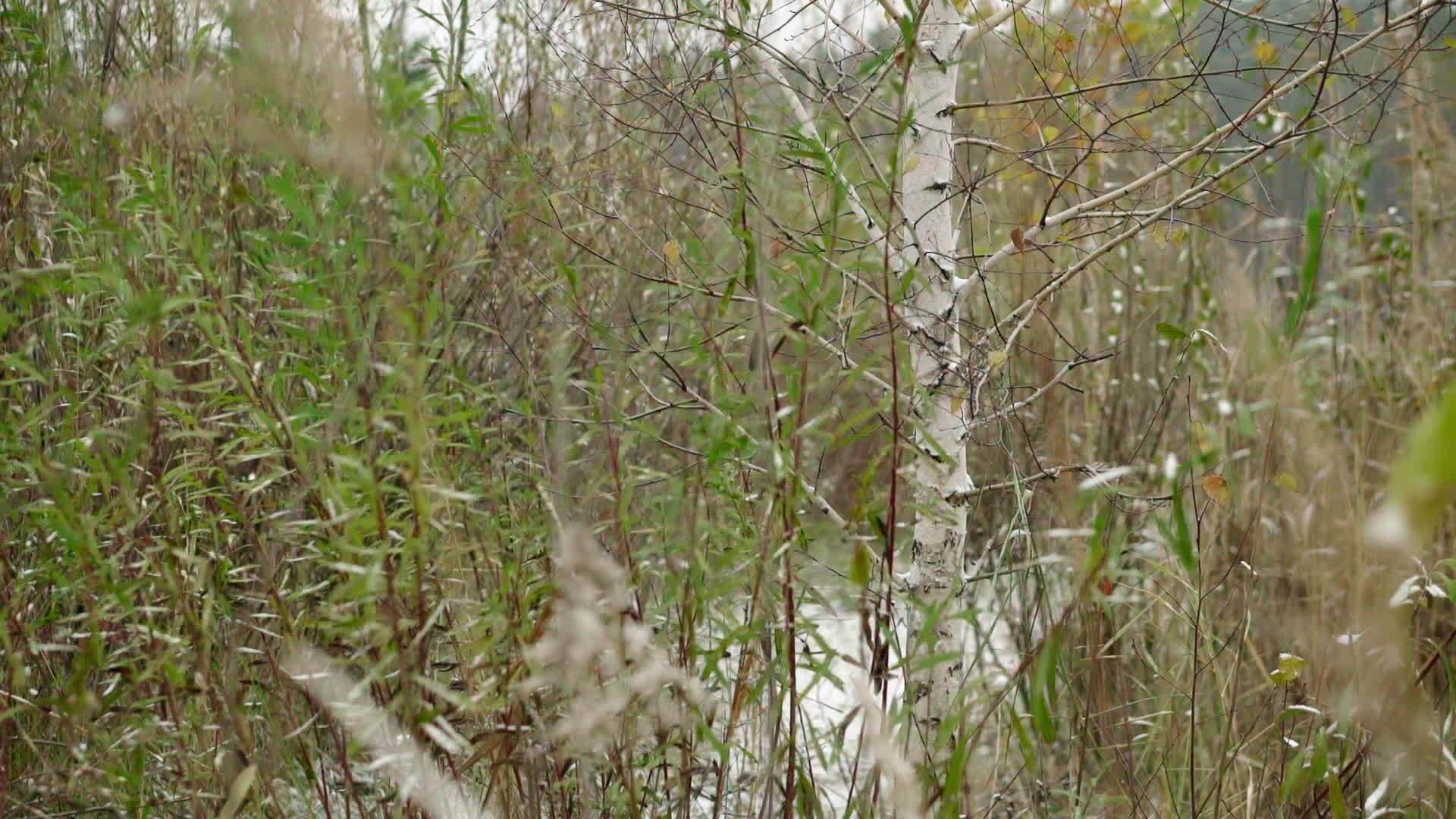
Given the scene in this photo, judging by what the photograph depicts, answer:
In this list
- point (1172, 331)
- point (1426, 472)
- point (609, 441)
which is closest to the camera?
point (1426, 472)

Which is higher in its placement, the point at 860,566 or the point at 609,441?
the point at 609,441

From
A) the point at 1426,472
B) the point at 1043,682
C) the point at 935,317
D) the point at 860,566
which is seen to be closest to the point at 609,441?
the point at 860,566

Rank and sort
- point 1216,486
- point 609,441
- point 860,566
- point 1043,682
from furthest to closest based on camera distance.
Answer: point 1216,486 < point 609,441 < point 860,566 < point 1043,682

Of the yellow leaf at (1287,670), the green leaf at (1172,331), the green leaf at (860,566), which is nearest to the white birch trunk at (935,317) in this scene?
the green leaf at (1172,331)

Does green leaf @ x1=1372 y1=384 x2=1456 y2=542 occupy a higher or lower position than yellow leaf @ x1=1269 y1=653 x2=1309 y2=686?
higher

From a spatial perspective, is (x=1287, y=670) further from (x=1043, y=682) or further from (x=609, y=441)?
(x=609, y=441)

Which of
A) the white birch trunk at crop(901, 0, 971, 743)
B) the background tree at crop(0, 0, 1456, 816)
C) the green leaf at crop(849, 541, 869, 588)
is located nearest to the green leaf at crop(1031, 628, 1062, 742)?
the background tree at crop(0, 0, 1456, 816)

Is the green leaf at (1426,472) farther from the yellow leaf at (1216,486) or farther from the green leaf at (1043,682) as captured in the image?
the yellow leaf at (1216,486)

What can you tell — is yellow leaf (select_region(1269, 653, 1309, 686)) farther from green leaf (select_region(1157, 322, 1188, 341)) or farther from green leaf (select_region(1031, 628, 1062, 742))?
green leaf (select_region(1031, 628, 1062, 742))

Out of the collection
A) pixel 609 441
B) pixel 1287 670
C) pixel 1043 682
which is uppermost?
pixel 609 441

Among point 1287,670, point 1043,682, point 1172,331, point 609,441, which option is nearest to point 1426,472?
point 1043,682

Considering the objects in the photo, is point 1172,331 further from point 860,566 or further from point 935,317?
point 860,566

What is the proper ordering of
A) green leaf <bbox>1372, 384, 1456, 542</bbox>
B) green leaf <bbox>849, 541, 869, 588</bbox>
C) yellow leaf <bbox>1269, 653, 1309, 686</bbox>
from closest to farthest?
1. green leaf <bbox>1372, 384, 1456, 542</bbox>
2. green leaf <bbox>849, 541, 869, 588</bbox>
3. yellow leaf <bbox>1269, 653, 1309, 686</bbox>

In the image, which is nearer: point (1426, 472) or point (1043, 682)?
point (1426, 472)
